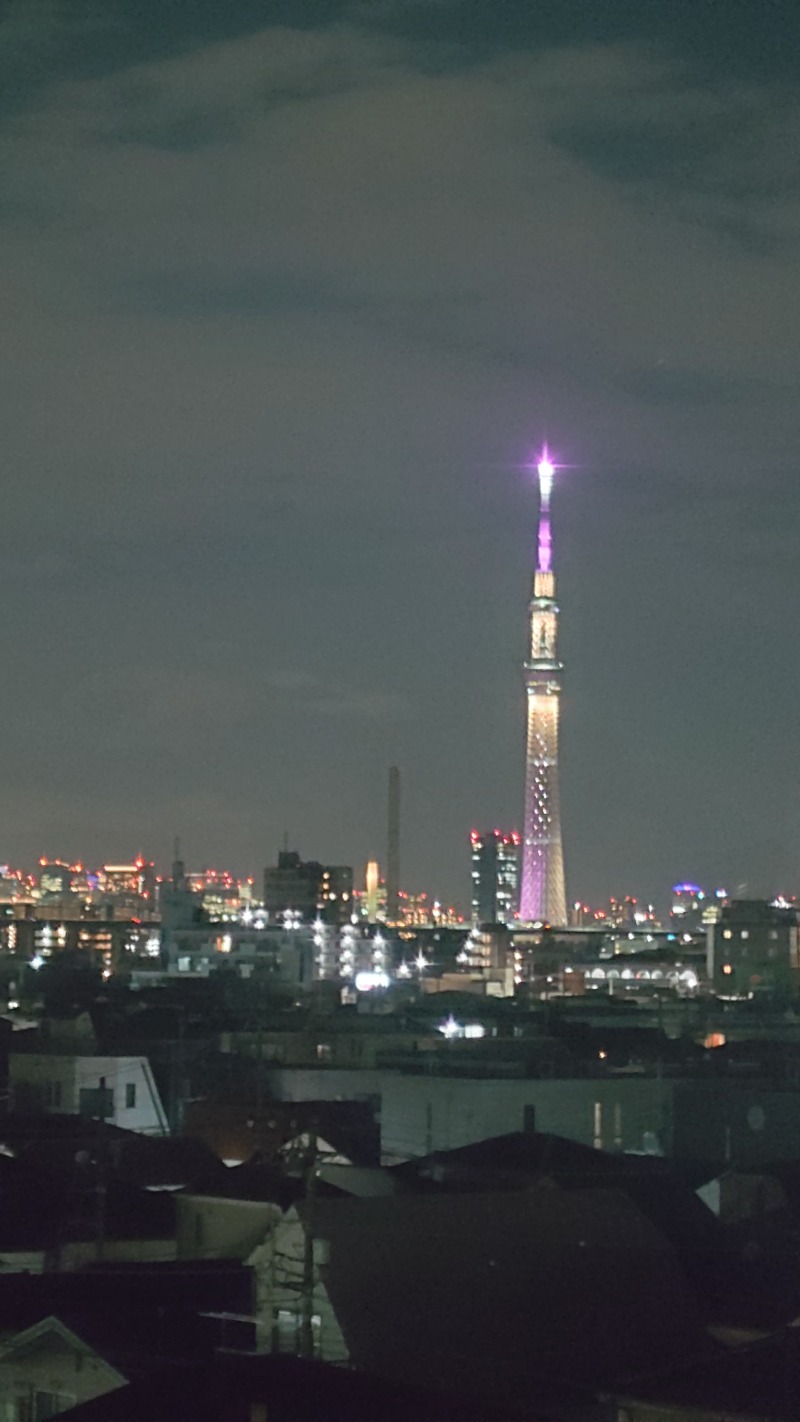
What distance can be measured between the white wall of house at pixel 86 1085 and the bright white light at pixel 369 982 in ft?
125

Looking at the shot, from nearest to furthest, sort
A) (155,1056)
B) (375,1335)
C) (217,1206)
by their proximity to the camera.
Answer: (375,1335) → (217,1206) → (155,1056)

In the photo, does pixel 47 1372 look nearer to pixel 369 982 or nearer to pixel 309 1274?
pixel 309 1274

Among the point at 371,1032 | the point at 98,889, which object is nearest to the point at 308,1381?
the point at 371,1032

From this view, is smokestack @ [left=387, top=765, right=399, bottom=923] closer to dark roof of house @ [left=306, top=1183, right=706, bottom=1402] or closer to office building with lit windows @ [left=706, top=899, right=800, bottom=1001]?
office building with lit windows @ [left=706, top=899, right=800, bottom=1001]

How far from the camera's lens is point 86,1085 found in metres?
28.3

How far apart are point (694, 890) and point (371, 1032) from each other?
368 ft

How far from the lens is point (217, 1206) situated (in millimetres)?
16219

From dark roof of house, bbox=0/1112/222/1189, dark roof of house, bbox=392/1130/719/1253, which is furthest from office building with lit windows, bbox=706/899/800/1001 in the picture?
dark roof of house, bbox=392/1130/719/1253

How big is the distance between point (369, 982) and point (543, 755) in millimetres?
38793

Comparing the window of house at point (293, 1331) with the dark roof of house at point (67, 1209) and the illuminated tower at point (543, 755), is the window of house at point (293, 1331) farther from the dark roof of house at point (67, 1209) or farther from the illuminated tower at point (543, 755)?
the illuminated tower at point (543, 755)

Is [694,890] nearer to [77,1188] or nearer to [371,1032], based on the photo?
[371,1032]

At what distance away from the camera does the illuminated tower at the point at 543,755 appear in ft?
347

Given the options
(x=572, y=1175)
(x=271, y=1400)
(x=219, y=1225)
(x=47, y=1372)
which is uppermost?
(x=572, y=1175)

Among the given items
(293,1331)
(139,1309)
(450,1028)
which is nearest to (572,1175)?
(293,1331)
